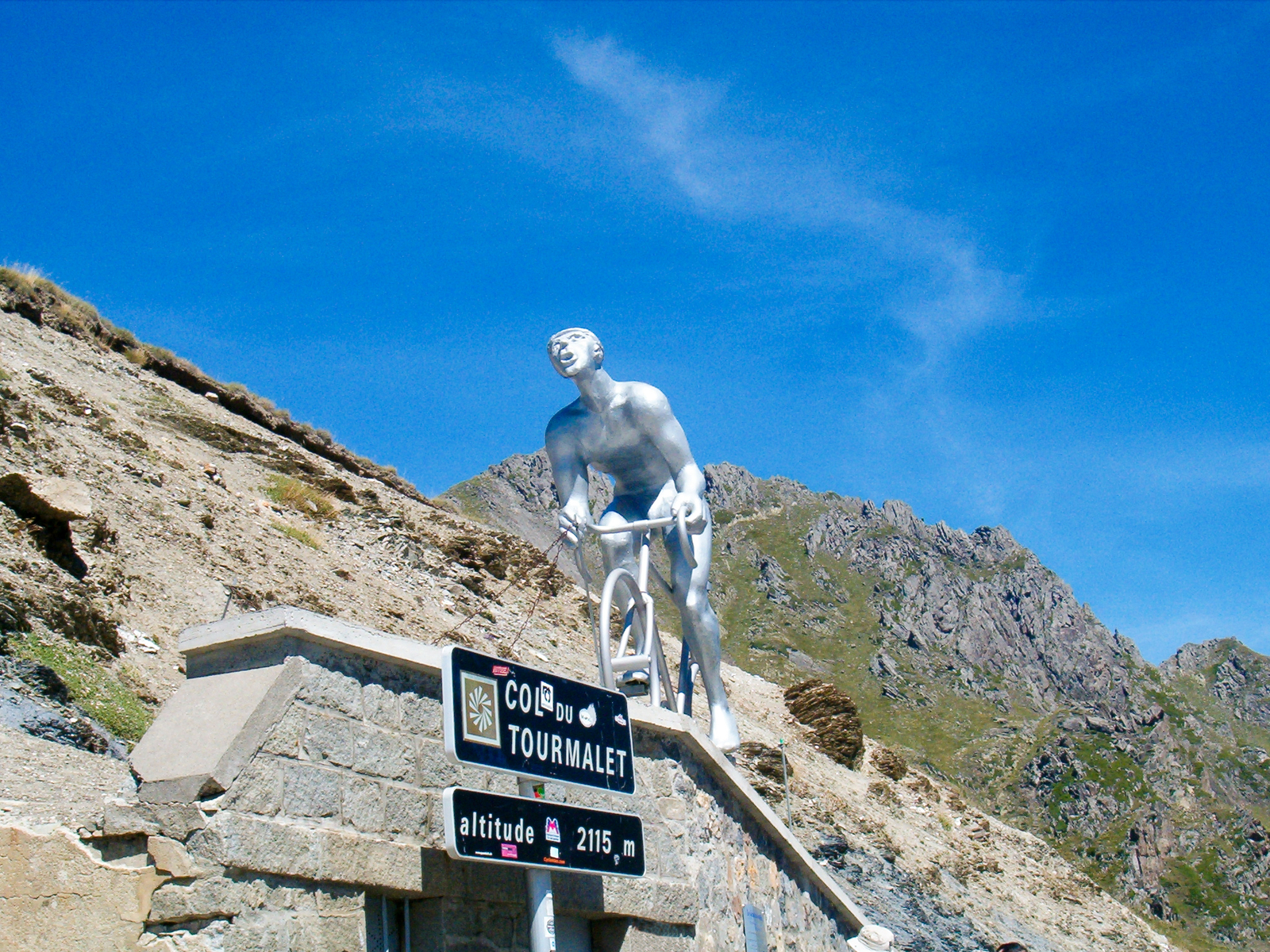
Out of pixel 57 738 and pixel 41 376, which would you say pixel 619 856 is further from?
pixel 41 376

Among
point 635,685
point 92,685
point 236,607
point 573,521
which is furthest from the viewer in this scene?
point 236,607

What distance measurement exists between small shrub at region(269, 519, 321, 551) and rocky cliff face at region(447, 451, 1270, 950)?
15.3m

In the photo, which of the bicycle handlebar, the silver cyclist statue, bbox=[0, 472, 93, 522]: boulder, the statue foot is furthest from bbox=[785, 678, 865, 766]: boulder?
bbox=[0, 472, 93, 522]: boulder

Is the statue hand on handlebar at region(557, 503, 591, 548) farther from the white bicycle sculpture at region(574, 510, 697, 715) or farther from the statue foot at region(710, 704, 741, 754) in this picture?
the statue foot at region(710, 704, 741, 754)

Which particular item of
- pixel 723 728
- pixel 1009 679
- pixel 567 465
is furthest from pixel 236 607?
pixel 1009 679

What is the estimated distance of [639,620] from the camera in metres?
7.57

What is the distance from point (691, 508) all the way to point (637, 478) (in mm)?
477

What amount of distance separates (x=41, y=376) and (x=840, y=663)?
58705 millimetres

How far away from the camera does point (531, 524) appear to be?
245 ft

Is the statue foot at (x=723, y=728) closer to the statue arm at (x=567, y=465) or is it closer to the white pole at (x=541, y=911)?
the statue arm at (x=567, y=465)

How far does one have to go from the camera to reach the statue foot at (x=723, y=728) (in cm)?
810

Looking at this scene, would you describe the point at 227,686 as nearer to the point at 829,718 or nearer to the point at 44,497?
the point at 44,497

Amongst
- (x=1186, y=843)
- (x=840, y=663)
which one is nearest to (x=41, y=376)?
(x=1186, y=843)

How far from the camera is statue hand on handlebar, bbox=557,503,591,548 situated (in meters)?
7.66
